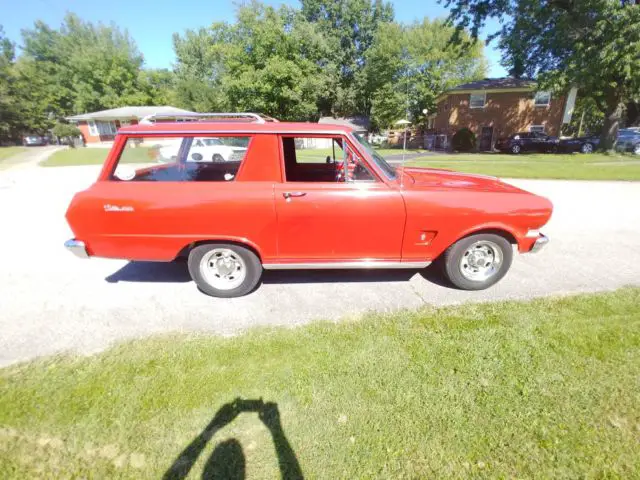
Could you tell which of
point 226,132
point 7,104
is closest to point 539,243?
point 226,132

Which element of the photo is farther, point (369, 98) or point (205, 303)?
point (369, 98)

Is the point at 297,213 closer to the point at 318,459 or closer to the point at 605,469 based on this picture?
the point at 318,459

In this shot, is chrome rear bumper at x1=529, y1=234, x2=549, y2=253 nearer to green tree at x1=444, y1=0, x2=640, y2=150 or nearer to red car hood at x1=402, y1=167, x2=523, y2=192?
red car hood at x1=402, y1=167, x2=523, y2=192

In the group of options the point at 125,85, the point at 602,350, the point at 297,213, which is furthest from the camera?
the point at 125,85

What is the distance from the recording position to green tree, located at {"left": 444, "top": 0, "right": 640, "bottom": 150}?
611 inches

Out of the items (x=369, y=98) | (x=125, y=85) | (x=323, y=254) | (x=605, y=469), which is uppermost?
(x=125, y=85)

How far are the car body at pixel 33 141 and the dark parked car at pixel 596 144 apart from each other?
68330 millimetres

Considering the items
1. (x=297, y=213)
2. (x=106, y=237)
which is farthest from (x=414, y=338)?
(x=106, y=237)

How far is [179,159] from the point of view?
371cm

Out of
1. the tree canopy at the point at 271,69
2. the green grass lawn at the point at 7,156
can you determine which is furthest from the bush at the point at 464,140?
the green grass lawn at the point at 7,156

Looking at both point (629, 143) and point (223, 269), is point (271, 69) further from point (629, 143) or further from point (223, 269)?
point (223, 269)

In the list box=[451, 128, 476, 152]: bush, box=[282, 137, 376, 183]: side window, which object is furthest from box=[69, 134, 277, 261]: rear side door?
box=[451, 128, 476, 152]: bush

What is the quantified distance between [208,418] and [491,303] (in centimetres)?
299

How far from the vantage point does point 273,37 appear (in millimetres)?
36094
